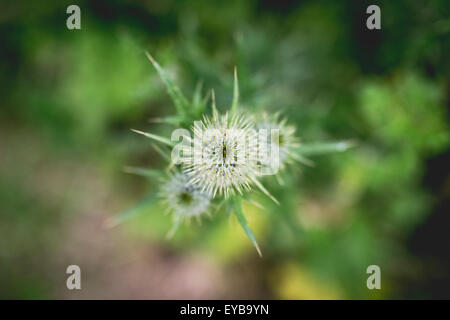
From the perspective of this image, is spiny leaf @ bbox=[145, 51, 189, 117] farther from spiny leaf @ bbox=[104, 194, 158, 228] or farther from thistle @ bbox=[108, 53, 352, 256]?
spiny leaf @ bbox=[104, 194, 158, 228]

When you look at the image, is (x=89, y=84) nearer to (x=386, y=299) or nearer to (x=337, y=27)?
(x=337, y=27)

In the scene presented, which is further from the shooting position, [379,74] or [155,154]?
[155,154]

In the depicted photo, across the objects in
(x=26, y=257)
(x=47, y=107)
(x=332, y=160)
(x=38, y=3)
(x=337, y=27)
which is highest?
(x=38, y=3)

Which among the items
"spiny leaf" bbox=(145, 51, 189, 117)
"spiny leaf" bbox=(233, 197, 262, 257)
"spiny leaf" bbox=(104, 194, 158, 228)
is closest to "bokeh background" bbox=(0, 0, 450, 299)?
"spiny leaf" bbox=(145, 51, 189, 117)

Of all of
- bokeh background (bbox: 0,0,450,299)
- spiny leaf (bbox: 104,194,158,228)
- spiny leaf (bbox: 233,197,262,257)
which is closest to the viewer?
spiny leaf (bbox: 233,197,262,257)
